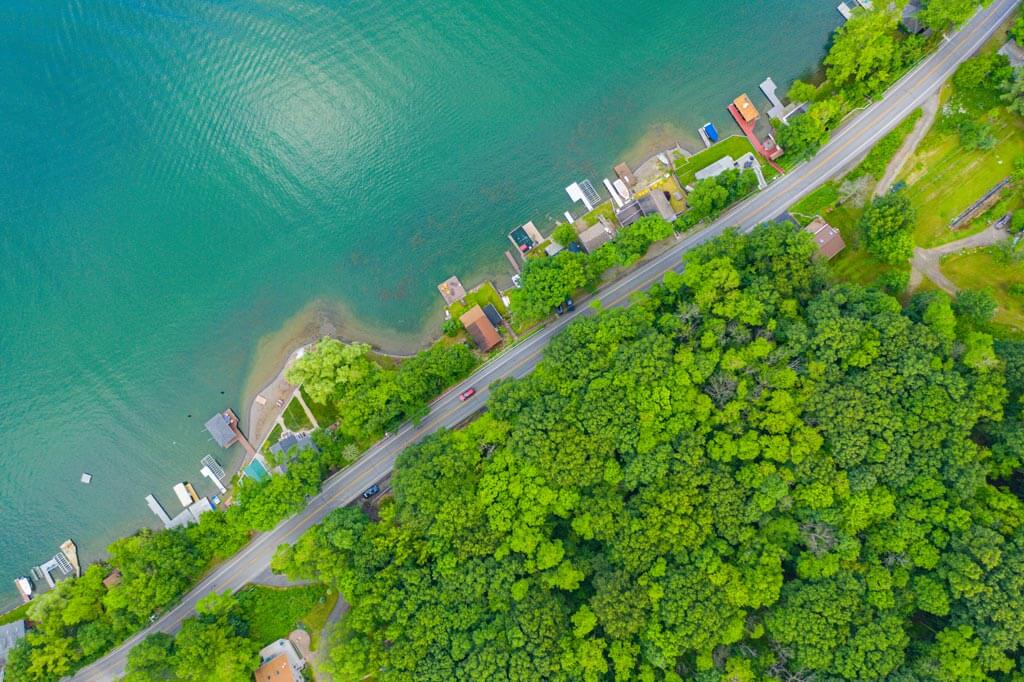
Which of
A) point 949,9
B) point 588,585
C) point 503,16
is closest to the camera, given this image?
point 588,585

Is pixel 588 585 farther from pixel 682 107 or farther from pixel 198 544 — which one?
pixel 682 107

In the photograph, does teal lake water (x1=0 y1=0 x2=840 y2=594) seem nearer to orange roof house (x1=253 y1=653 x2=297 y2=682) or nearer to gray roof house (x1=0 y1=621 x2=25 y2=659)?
gray roof house (x1=0 y1=621 x2=25 y2=659)

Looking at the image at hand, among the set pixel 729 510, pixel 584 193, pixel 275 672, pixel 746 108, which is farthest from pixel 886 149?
pixel 275 672

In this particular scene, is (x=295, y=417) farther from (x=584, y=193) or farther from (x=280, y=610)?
(x=584, y=193)

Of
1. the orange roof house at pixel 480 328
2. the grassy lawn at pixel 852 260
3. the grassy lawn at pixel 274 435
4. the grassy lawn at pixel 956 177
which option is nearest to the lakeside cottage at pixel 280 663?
the grassy lawn at pixel 274 435

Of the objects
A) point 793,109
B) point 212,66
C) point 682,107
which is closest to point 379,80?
point 212,66
